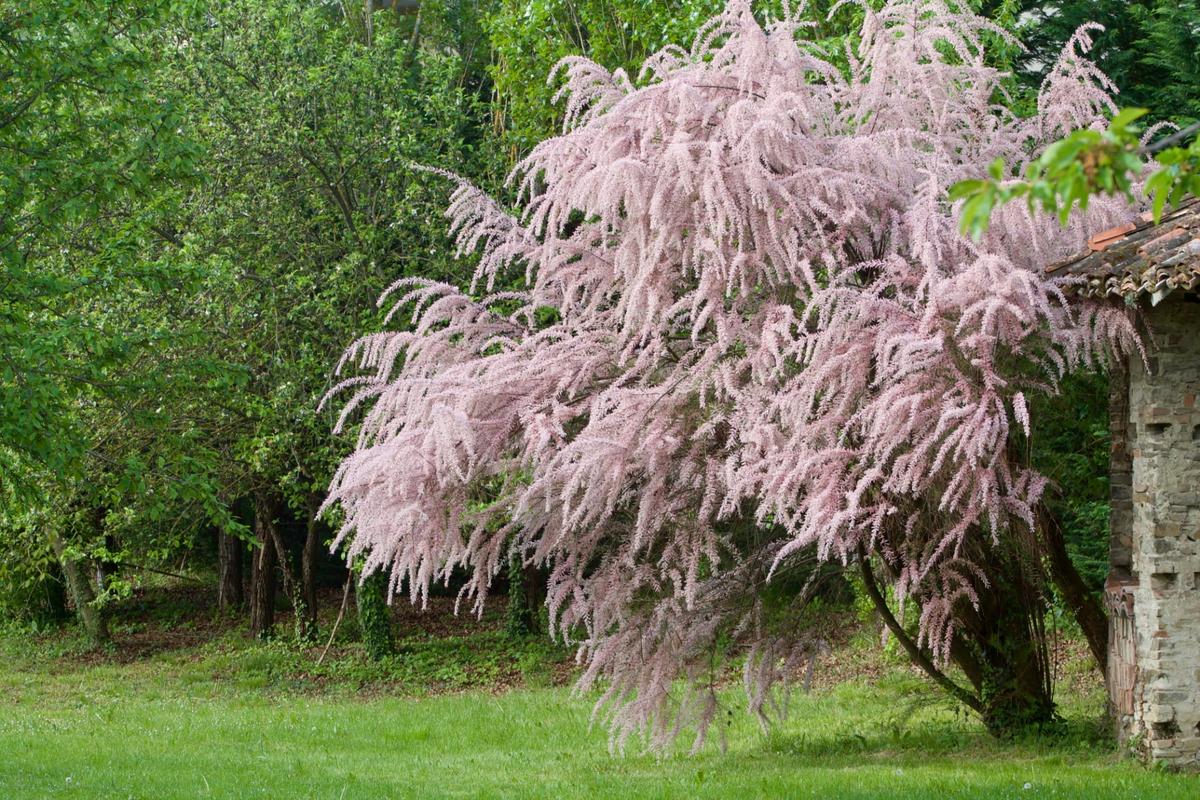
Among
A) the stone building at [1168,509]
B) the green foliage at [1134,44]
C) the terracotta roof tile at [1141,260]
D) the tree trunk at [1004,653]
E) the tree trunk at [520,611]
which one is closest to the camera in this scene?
the terracotta roof tile at [1141,260]

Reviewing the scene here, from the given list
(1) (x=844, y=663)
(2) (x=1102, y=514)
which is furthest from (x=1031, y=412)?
(1) (x=844, y=663)

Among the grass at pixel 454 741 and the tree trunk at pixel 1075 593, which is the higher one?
the tree trunk at pixel 1075 593

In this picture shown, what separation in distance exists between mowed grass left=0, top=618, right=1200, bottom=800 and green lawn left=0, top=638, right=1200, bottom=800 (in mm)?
25

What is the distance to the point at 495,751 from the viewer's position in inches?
464

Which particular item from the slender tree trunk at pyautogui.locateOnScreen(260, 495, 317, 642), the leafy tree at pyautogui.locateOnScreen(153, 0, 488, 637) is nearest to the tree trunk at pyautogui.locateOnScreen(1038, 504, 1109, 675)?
the leafy tree at pyautogui.locateOnScreen(153, 0, 488, 637)

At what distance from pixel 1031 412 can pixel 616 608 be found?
3055 millimetres

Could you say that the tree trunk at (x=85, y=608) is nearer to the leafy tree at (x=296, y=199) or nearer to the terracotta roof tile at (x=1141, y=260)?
the leafy tree at (x=296, y=199)

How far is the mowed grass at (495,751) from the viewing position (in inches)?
340

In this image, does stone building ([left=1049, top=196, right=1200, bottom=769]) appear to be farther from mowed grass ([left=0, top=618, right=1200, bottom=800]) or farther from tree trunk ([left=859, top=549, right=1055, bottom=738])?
tree trunk ([left=859, top=549, right=1055, bottom=738])

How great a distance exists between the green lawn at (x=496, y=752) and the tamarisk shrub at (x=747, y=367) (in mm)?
746

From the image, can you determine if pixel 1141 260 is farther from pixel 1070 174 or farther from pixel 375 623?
pixel 375 623

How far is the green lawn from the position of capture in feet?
28.2

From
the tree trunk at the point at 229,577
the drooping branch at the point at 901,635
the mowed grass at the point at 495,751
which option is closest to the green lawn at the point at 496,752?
the mowed grass at the point at 495,751

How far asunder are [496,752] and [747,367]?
15.6 ft
